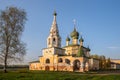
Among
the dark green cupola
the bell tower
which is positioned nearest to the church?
the bell tower

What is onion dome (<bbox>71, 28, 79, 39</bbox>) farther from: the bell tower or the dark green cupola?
the bell tower

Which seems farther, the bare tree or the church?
the church

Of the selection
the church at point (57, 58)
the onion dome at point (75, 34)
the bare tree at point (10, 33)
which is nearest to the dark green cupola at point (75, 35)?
the onion dome at point (75, 34)

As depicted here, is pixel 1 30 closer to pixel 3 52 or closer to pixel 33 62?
pixel 3 52

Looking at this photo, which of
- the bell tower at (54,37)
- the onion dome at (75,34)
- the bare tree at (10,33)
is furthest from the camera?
the onion dome at (75,34)

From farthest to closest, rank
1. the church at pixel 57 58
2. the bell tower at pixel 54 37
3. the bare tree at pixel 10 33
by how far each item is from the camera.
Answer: the bell tower at pixel 54 37, the church at pixel 57 58, the bare tree at pixel 10 33

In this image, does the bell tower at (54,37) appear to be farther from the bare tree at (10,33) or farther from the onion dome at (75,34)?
the bare tree at (10,33)

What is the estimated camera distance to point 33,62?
2660 inches

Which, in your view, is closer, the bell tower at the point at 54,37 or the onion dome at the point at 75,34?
the bell tower at the point at 54,37

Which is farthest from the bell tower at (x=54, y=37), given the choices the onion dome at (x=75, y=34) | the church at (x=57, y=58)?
the onion dome at (x=75, y=34)

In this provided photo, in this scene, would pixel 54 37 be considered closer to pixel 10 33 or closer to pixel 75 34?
pixel 75 34

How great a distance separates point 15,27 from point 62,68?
86.6 feet

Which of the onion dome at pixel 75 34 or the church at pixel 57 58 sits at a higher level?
the onion dome at pixel 75 34

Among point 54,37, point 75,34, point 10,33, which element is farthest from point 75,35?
point 10,33
